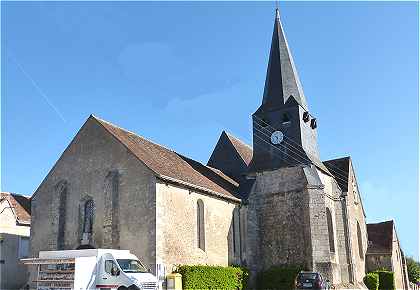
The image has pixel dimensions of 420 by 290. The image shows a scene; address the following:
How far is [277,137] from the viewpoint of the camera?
3025 centimetres

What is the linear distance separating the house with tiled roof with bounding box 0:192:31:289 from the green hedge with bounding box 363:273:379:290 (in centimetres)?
2205

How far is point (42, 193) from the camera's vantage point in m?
25.6

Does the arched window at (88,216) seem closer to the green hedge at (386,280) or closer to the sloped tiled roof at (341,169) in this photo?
the sloped tiled roof at (341,169)

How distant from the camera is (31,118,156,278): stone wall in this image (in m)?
21.4

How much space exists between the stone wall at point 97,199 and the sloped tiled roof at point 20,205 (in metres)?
5.99

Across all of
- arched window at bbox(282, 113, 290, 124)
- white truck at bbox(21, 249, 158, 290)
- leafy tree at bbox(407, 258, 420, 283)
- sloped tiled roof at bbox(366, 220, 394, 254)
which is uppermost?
arched window at bbox(282, 113, 290, 124)

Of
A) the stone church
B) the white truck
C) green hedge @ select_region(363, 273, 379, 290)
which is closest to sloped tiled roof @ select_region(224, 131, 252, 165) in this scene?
the stone church

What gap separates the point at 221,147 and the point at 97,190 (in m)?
12.7

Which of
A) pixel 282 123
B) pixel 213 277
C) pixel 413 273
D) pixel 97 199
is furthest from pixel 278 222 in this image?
pixel 413 273

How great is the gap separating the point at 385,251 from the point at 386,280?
170 inches

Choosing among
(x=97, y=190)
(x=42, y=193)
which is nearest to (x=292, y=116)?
(x=97, y=190)

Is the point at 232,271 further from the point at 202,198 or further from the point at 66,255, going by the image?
the point at 66,255

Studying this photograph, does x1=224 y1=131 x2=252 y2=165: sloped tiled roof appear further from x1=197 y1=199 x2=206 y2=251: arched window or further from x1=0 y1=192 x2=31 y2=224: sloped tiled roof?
x1=0 y1=192 x2=31 y2=224: sloped tiled roof

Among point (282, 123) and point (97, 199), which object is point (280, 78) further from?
point (97, 199)
